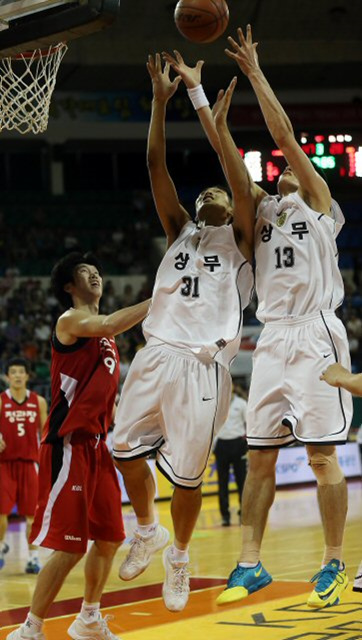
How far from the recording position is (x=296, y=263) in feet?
18.3

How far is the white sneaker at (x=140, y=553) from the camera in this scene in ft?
18.8

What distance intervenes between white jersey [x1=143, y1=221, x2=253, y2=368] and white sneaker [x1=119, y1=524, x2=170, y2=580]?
106cm

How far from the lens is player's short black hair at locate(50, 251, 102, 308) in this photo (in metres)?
6.31

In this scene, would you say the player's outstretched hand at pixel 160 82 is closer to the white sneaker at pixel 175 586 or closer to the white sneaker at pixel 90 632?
the white sneaker at pixel 175 586

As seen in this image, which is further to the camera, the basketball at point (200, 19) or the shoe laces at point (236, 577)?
the basketball at point (200, 19)

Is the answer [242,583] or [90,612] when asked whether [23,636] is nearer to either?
[90,612]

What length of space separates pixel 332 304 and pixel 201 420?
94 cm

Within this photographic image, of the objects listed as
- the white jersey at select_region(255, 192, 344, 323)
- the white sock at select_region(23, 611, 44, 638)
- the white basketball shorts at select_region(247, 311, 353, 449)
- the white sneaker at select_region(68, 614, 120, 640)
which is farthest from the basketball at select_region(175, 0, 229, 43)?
the white sneaker at select_region(68, 614, 120, 640)

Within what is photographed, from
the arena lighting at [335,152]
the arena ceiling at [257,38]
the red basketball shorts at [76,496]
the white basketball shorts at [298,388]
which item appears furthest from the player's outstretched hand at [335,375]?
the arena ceiling at [257,38]

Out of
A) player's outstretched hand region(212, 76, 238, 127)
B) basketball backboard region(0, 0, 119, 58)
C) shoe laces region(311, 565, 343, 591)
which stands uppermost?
basketball backboard region(0, 0, 119, 58)

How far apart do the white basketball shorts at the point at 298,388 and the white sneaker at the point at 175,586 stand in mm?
816

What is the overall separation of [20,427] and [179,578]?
5217 millimetres

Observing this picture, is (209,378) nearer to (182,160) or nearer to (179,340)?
(179,340)

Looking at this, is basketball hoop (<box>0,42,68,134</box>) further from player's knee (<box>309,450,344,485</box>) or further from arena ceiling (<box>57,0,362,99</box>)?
arena ceiling (<box>57,0,362,99</box>)
